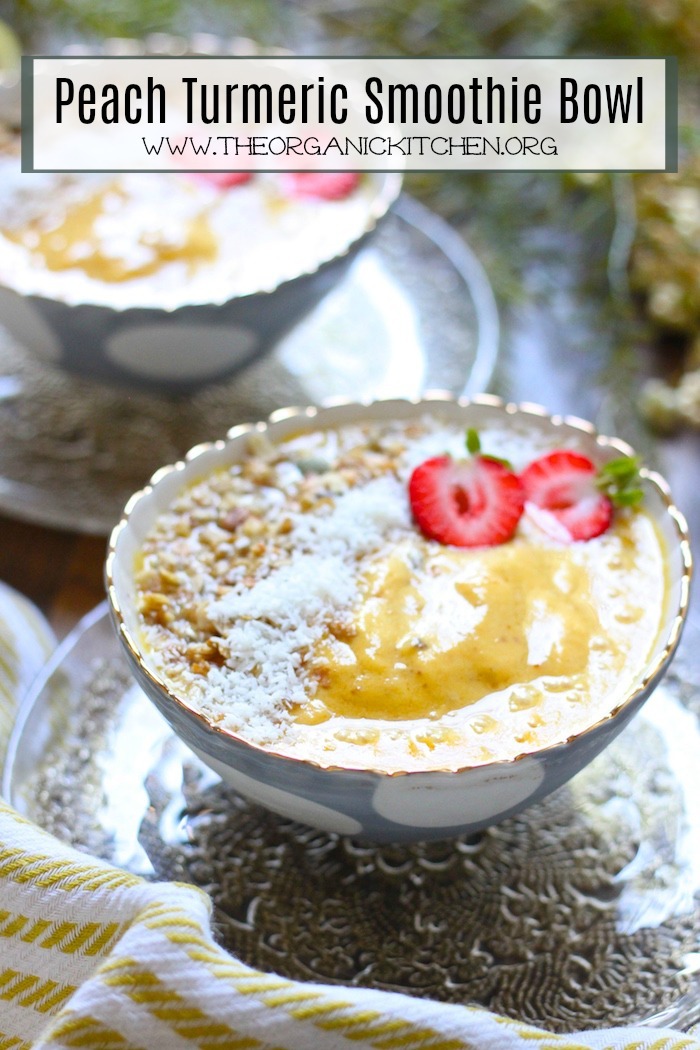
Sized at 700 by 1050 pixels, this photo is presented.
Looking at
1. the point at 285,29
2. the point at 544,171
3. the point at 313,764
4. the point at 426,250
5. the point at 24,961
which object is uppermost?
the point at 285,29

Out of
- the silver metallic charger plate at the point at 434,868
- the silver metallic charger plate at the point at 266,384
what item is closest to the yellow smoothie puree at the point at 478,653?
the silver metallic charger plate at the point at 434,868

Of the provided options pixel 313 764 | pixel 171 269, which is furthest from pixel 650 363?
pixel 313 764

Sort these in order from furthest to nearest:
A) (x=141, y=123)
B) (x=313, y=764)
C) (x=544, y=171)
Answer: (x=544, y=171)
(x=141, y=123)
(x=313, y=764)

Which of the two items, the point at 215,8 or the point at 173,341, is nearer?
the point at 173,341

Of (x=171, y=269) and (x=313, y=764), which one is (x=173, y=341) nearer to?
(x=171, y=269)

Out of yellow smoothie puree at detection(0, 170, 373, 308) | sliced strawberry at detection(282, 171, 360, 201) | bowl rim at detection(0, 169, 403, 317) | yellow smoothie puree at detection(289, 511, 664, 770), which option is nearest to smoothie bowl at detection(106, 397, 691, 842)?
yellow smoothie puree at detection(289, 511, 664, 770)

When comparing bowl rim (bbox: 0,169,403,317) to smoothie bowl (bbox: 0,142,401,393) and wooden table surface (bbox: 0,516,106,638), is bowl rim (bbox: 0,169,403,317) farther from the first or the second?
wooden table surface (bbox: 0,516,106,638)
